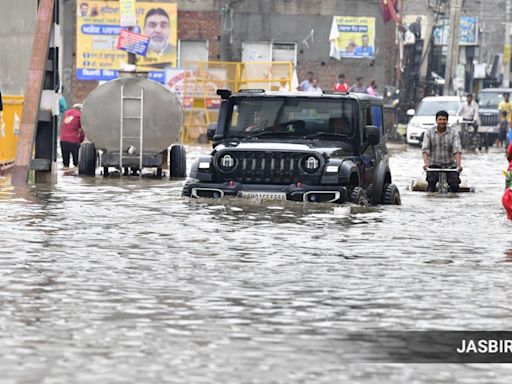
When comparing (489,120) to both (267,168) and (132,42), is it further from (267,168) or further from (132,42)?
(267,168)

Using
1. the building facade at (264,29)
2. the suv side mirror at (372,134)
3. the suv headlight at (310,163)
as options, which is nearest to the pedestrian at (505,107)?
the building facade at (264,29)

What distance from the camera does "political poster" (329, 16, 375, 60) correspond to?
201ft

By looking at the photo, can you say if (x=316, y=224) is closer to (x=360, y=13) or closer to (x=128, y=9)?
(x=128, y=9)

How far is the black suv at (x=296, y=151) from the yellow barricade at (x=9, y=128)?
9830 mm

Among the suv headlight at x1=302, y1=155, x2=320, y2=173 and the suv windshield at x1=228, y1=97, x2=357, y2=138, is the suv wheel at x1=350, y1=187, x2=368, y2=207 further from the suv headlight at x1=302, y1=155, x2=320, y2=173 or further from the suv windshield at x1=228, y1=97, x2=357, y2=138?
the suv windshield at x1=228, y1=97, x2=357, y2=138

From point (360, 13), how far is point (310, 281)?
163ft

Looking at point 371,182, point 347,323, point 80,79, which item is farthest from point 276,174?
point 80,79

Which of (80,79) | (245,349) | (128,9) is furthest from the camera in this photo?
(80,79)

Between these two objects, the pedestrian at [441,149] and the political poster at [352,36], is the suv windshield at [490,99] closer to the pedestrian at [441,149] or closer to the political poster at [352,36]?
the political poster at [352,36]

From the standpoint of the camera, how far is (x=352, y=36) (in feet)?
202

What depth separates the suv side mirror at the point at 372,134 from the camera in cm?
2072

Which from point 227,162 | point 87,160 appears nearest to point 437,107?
point 87,160

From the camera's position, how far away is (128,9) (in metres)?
40.6

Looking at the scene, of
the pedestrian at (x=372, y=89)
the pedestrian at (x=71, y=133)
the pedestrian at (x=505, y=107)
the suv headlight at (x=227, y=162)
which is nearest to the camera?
the suv headlight at (x=227, y=162)
